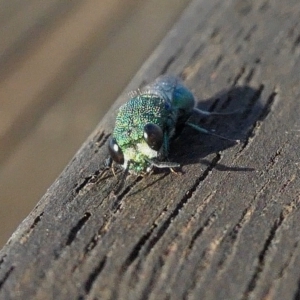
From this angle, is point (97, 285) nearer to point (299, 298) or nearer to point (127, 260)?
point (127, 260)

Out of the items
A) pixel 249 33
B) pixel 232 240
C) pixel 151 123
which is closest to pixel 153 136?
pixel 151 123

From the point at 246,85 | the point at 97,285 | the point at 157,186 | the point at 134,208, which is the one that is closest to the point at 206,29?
the point at 246,85

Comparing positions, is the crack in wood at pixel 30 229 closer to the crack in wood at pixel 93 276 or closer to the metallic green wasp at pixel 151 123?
the crack in wood at pixel 93 276

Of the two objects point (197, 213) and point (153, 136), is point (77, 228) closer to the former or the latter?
point (197, 213)

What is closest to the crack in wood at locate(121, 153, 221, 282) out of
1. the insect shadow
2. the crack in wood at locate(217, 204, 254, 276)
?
the crack in wood at locate(217, 204, 254, 276)

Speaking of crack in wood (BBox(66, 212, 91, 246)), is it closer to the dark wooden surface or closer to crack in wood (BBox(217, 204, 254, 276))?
the dark wooden surface
